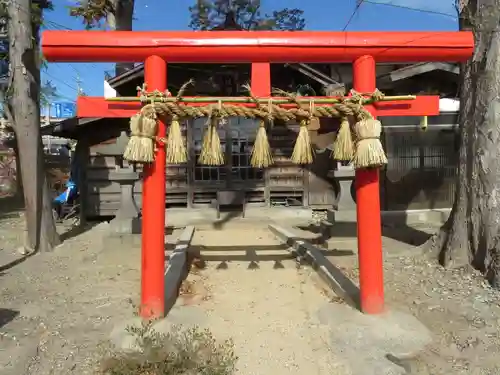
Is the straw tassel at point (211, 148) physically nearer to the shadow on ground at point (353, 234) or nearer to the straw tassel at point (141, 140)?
the straw tassel at point (141, 140)

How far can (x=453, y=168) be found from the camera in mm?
12297

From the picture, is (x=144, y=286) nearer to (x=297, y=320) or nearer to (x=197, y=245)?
(x=297, y=320)

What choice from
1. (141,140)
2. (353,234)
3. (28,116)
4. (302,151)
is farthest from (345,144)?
(28,116)

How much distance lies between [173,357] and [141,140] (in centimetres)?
204

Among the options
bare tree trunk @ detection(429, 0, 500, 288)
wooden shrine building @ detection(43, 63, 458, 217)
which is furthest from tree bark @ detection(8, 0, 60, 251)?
bare tree trunk @ detection(429, 0, 500, 288)

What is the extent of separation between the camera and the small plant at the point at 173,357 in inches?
134

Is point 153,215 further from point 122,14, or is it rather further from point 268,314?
point 122,14

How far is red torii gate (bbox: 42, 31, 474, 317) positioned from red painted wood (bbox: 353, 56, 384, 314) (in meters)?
0.01

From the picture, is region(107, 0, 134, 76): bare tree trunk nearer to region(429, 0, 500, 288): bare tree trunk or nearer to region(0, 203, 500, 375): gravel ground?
region(0, 203, 500, 375): gravel ground

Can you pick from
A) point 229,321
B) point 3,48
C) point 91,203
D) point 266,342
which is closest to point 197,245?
point 229,321

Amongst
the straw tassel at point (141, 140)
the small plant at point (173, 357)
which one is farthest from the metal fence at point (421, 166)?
the small plant at point (173, 357)

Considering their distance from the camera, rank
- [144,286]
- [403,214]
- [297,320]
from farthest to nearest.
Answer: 1. [403,214]
2. [297,320]
3. [144,286]

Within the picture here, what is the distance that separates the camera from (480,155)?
567 centimetres

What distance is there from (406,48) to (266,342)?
333cm
